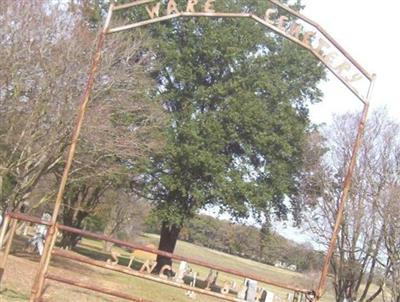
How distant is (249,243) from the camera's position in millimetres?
47219

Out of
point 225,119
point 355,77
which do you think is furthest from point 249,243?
point 355,77

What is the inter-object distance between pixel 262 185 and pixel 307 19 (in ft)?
69.0

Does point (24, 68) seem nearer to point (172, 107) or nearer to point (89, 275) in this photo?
point (89, 275)

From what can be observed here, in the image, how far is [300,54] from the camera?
2911 centimetres

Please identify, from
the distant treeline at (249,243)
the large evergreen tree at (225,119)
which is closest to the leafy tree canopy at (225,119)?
the large evergreen tree at (225,119)

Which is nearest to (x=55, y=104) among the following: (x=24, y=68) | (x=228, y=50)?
(x=24, y=68)

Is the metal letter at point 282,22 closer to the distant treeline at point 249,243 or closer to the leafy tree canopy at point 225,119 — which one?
the leafy tree canopy at point 225,119

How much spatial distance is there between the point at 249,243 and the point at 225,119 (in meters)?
22.0

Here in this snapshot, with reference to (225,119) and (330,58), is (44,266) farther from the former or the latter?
(225,119)

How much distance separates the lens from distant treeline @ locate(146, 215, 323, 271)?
3088 centimetres

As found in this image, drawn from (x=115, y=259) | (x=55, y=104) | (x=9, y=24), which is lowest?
(x=115, y=259)

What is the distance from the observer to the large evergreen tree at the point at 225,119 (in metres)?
26.7

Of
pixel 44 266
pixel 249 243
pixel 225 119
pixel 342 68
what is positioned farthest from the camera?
pixel 249 243

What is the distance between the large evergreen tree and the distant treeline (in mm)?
2571
